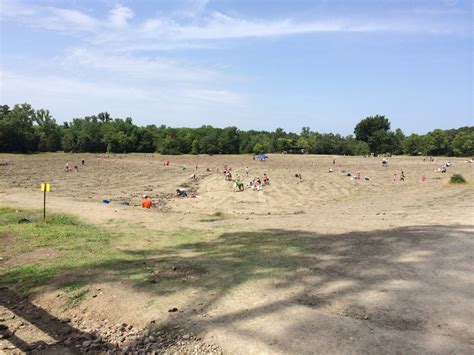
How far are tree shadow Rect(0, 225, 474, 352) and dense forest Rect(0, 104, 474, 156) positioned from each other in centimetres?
8248

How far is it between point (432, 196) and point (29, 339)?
2126 centimetres

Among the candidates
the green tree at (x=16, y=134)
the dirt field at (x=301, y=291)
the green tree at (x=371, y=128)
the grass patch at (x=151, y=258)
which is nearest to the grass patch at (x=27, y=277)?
the grass patch at (x=151, y=258)

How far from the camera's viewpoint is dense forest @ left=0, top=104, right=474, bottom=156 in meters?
82.6

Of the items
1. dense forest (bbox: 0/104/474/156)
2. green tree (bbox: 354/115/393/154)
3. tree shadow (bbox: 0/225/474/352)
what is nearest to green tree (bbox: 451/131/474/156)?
dense forest (bbox: 0/104/474/156)

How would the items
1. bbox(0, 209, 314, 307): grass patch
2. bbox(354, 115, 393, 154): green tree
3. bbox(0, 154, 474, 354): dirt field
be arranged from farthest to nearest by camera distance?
bbox(354, 115, 393, 154): green tree, bbox(0, 209, 314, 307): grass patch, bbox(0, 154, 474, 354): dirt field

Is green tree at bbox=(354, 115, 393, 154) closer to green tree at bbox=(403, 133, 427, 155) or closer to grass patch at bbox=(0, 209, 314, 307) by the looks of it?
green tree at bbox=(403, 133, 427, 155)

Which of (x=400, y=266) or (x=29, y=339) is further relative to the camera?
(x=400, y=266)

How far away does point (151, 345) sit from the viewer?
4691mm

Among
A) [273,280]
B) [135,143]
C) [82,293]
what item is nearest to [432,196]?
[273,280]

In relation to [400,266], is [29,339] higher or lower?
lower

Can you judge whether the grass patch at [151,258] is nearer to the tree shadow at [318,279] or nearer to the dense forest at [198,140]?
the tree shadow at [318,279]

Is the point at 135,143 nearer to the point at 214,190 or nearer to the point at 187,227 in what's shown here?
the point at 214,190

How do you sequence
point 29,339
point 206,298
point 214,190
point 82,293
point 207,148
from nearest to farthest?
point 29,339
point 206,298
point 82,293
point 214,190
point 207,148

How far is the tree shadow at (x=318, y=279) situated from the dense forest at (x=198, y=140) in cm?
8248
